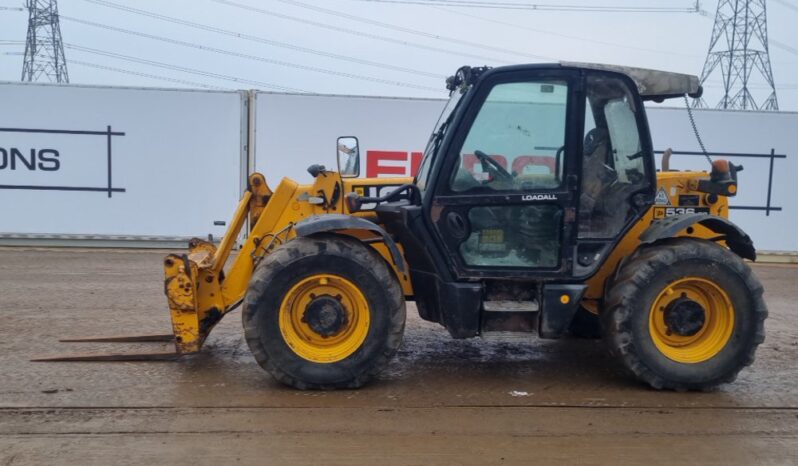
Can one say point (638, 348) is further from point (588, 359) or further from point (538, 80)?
point (538, 80)

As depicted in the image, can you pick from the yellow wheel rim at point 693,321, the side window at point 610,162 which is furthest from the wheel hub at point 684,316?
the side window at point 610,162

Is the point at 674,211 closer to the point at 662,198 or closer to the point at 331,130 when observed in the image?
the point at 662,198

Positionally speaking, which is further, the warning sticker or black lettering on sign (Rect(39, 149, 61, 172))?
black lettering on sign (Rect(39, 149, 61, 172))

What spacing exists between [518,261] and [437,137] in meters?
1.04

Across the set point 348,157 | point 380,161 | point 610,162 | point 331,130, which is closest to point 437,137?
point 348,157

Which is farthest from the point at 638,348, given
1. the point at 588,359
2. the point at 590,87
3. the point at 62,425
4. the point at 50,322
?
the point at 50,322

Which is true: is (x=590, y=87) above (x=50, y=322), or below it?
above

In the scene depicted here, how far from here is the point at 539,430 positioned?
13.3ft

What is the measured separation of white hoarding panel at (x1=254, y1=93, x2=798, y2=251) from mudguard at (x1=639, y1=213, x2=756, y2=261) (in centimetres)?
735

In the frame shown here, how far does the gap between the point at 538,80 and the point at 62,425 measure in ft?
11.7

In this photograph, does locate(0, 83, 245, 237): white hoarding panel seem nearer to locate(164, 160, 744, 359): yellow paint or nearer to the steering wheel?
locate(164, 160, 744, 359): yellow paint

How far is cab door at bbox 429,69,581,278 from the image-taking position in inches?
184

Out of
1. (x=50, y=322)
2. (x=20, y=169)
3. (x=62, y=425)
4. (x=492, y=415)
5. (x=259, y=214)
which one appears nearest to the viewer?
(x=62, y=425)

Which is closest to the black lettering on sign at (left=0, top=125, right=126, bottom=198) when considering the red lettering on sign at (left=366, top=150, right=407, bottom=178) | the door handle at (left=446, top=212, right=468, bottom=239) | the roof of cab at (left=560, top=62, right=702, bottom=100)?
the red lettering on sign at (left=366, top=150, right=407, bottom=178)
